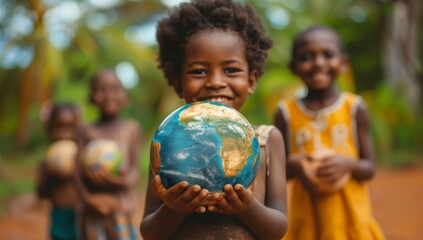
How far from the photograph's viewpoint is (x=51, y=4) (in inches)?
582

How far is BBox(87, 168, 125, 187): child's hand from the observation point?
463 centimetres

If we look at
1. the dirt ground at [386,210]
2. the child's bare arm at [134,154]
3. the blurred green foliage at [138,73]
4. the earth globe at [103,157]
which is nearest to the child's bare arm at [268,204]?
the earth globe at [103,157]

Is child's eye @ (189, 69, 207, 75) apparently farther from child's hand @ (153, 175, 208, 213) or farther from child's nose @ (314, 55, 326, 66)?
child's nose @ (314, 55, 326, 66)

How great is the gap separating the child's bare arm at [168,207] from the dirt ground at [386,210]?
6013 mm

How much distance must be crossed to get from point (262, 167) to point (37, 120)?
1422 cm

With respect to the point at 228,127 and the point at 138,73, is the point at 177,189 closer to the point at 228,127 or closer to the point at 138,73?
the point at 228,127

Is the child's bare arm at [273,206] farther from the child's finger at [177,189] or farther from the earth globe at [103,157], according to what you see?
the earth globe at [103,157]

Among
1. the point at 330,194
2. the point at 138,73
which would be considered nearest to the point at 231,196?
the point at 330,194

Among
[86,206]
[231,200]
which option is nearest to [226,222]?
[231,200]

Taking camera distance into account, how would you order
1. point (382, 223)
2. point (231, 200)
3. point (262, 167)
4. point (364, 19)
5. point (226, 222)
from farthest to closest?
point (364, 19), point (382, 223), point (262, 167), point (226, 222), point (231, 200)

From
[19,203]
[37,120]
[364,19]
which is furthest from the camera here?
[364,19]

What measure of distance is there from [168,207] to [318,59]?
2.12 meters

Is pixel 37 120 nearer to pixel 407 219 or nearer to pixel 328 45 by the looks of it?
pixel 407 219

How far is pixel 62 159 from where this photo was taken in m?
5.40
